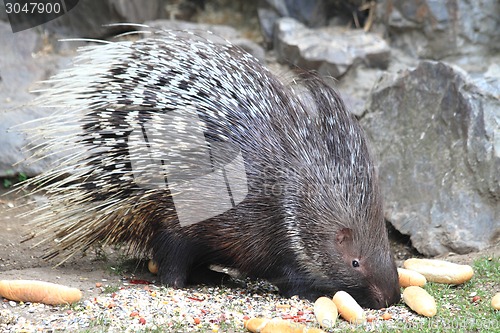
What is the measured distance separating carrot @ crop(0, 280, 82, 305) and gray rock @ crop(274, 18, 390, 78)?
4.24 m

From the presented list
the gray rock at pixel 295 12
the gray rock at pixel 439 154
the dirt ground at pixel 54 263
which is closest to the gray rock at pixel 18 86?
the dirt ground at pixel 54 263

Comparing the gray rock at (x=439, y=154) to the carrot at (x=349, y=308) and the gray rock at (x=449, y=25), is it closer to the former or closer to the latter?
the gray rock at (x=449, y=25)

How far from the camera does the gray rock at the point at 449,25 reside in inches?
303

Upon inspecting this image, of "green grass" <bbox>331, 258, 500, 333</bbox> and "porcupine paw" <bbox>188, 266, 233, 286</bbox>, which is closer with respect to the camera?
"green grass" <bbox>331, 258, 500, 333</bbox>

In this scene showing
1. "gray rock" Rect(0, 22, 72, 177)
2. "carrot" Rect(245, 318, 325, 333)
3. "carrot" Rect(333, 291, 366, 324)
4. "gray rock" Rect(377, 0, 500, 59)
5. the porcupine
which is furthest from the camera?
"gray rock" Rect(377, 0, 500, 59)

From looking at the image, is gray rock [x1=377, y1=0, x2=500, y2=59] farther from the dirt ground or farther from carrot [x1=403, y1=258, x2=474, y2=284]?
carrot [x1=403, y1=258, x2=474, y2=284]

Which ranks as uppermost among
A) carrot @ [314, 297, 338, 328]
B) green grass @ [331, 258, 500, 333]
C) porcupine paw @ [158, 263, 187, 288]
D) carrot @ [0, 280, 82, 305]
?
carrot @ [0, 280, 82, 305]

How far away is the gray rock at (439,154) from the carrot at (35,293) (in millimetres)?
2892

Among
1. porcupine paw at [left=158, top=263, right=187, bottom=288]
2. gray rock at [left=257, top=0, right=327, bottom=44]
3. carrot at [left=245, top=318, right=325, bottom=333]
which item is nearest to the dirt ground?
porcupine paw at [left=158, top=263, right=187, bottom=288]

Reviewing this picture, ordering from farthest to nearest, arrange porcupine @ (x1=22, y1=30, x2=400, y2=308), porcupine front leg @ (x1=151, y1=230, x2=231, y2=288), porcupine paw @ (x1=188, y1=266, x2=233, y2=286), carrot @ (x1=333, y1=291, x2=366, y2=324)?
1. porcupine paw @ (x1=188, y1=266, x2=233, y2=286)
2. porcupine front leg @ (x1=151, y1=230, x2=231, y2=288)
3. porcupine @ (x1=22, y1=30, x2=400, y2=308)
4. carrot @ (x1=333, y1=291, x2=366, y2=324)

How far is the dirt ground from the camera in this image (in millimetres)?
4465

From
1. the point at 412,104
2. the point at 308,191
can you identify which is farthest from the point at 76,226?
the point at 412,104

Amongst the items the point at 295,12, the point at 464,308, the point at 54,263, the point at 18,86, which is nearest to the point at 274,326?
the point at 464,308

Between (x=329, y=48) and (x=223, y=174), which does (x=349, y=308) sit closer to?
(x=223, y=174)
